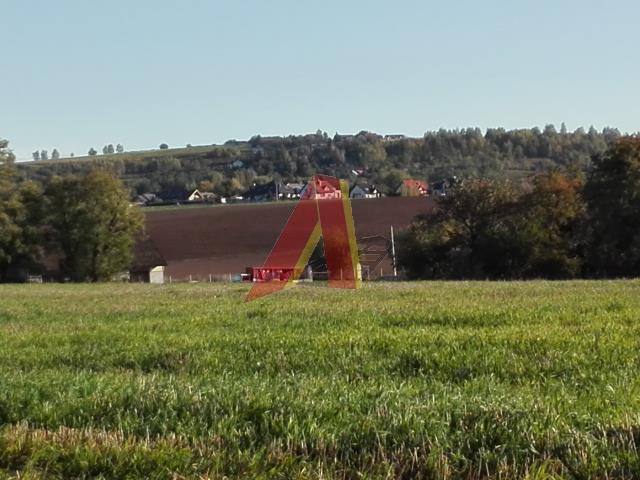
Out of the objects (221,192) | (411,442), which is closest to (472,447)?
(411,442)

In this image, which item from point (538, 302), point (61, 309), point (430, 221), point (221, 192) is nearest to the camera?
point (538, 302)

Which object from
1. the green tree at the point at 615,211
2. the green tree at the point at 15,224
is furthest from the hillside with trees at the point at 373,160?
the green tree at the point at 615,211

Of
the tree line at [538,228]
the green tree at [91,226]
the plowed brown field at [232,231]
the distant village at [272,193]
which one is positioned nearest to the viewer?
the tree line at [538,228]

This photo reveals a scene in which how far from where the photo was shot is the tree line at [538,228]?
55.9m

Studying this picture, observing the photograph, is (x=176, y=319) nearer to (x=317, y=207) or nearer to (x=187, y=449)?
(x=187, y=449)

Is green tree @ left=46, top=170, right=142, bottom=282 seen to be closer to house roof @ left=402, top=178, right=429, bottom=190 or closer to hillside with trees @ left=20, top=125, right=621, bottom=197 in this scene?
house roof @ left=402, top=178, right=429, bottom=190

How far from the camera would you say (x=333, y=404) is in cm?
670

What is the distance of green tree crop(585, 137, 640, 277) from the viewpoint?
2169 inches

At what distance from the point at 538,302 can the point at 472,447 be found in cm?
1392

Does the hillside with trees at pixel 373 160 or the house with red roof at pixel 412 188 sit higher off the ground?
the hillside with trees at pixel 373 160

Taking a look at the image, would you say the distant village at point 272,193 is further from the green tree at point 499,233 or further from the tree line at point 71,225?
the green tree at point 499,233

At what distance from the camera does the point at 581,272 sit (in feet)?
190

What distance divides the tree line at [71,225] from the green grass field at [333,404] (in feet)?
207
